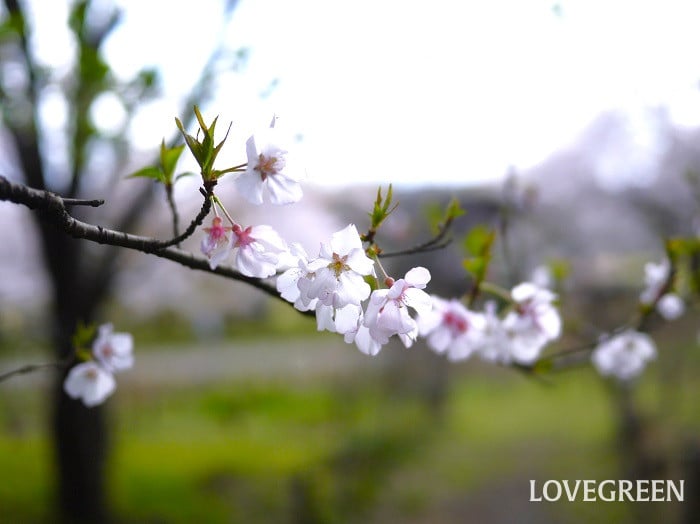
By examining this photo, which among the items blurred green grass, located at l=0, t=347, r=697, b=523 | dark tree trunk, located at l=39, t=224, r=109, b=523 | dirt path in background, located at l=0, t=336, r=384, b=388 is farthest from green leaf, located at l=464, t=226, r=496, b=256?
dirt path in background, located at l=0, t=336, r=384, b=388

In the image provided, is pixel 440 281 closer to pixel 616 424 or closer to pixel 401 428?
pixel 401 428

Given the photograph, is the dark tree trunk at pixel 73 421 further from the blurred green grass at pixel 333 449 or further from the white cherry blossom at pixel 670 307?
the white cherry blossom at pixel 670 307

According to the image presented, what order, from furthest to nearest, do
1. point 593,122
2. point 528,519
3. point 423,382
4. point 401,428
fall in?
1. point 593,122
2. point 423,382
3. point 401,428
4. point 528,519

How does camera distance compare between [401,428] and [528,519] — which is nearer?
[528,519]

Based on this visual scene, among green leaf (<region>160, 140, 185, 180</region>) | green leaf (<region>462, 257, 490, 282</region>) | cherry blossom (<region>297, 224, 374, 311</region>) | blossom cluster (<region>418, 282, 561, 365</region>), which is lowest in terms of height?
cherry blossom (<region>297, 224, 374, 311</region>)

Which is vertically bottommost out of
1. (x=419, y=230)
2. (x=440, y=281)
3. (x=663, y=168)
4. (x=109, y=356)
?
(x=109, y=356)

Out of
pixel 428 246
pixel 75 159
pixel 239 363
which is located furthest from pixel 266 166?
pixel 239 363

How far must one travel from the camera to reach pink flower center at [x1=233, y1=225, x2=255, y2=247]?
556mm

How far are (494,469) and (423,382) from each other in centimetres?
89

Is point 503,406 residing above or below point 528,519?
above

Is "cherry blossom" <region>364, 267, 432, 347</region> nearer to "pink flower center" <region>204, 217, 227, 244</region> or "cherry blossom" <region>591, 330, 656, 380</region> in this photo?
"pink flower center" <region>204, 217, 227, 244</region>

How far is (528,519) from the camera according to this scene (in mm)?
3242

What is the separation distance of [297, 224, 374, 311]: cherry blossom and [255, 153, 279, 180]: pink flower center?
8 cm

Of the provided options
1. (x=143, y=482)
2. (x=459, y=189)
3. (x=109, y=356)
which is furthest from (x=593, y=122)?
(x=109, y=356)
